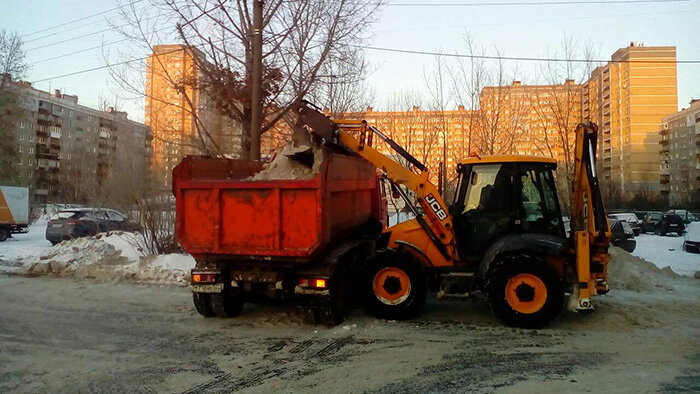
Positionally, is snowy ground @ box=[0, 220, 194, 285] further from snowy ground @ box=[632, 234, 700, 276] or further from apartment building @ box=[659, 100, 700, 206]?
apartment building @ box=[659, 100, 700, 206]

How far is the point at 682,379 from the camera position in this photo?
451 cm

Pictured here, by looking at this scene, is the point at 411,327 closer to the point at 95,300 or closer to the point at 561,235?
the point at 561,235

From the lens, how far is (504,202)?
22.5ft

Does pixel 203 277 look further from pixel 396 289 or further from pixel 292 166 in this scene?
pixel 396 289

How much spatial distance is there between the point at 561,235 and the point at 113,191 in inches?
663

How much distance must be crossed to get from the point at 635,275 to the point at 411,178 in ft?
18.7

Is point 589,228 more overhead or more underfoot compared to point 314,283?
more overhead

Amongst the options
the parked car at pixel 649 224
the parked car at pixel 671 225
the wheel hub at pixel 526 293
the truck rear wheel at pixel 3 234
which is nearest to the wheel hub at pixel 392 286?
the wheel hub at pixel 526 293

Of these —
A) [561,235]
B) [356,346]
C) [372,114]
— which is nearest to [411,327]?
[356,346]

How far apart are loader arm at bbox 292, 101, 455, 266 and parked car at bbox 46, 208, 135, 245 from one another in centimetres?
1358

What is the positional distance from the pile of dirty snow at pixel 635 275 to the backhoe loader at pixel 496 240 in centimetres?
317

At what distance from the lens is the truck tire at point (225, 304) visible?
269 inches

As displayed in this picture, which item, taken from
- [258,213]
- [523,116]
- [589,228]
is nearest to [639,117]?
[523,116]

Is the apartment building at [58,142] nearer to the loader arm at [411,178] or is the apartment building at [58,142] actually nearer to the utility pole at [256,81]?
the utility pole at [256,81]
